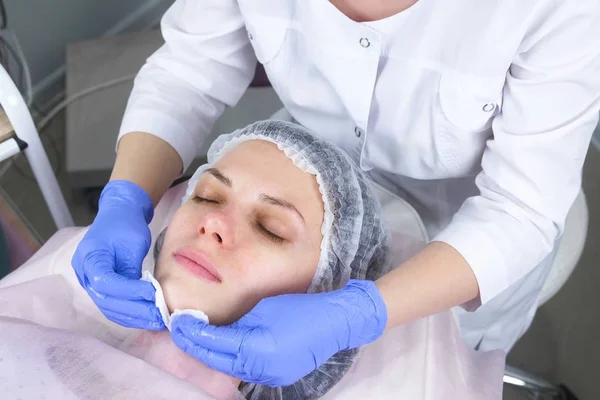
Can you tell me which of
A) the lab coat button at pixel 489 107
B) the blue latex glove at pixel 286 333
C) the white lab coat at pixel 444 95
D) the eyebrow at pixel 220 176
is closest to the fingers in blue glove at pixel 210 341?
the blue latex glove at pixel 286 333

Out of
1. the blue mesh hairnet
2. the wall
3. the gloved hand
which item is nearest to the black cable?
the wall

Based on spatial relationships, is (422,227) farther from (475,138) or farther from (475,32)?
(475,32)

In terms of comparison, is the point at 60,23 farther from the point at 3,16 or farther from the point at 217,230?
the point at 217,230

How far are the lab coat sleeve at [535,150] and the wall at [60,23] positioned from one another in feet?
5.30

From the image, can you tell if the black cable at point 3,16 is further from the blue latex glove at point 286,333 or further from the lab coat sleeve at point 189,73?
the blue latex glove at point 286,333

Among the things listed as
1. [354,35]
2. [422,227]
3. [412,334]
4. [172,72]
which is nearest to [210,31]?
[172,72]

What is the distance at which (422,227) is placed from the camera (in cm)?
106

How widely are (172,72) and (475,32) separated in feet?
1.78

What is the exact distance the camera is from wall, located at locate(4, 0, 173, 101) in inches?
73.9

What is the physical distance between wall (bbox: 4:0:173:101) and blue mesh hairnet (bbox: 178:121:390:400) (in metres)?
1.33

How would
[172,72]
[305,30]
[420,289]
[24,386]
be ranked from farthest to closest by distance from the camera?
[172,72], [305,30], [420,289], [24,386]

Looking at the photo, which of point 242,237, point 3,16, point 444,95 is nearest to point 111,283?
point 242,237

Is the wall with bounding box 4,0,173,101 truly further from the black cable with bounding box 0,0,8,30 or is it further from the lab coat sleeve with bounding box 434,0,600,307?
the lab coat sleeve with bounding box 434,0,600,307

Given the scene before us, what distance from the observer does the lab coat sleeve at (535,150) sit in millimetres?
746
